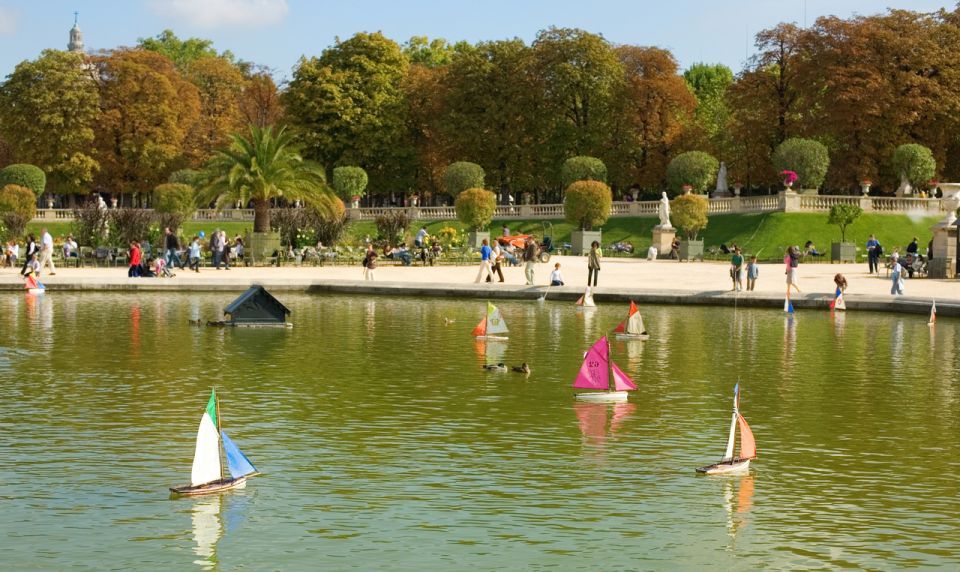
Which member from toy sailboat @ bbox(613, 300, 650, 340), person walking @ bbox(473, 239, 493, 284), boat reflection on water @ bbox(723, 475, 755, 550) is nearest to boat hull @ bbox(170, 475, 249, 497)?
boat reflection on water @ bbox(723, 475, 755, 550)

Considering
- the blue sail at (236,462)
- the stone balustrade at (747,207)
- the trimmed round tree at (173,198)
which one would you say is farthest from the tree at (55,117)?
the blue sail at (236,462)

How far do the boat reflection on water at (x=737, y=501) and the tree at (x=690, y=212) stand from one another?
47.4m

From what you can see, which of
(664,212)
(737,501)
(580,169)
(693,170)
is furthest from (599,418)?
(580,169)

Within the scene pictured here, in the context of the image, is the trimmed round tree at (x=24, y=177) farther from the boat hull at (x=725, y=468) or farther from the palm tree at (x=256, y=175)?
the boat hull at (x=725, y=468)

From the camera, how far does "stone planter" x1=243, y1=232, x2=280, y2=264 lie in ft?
165

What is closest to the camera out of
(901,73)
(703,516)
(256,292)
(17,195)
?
(703,516)

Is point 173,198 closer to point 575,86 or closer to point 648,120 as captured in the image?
point 575,86

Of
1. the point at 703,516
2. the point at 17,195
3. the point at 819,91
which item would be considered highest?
the point at 819,91

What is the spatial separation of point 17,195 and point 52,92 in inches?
587

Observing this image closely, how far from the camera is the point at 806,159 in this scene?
2603 inches

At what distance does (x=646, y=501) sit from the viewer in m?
12.5

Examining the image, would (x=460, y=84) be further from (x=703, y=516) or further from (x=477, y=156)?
(x=703, y=516)

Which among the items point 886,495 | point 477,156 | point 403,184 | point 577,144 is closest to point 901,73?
point 577,144

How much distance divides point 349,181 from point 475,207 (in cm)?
1886
